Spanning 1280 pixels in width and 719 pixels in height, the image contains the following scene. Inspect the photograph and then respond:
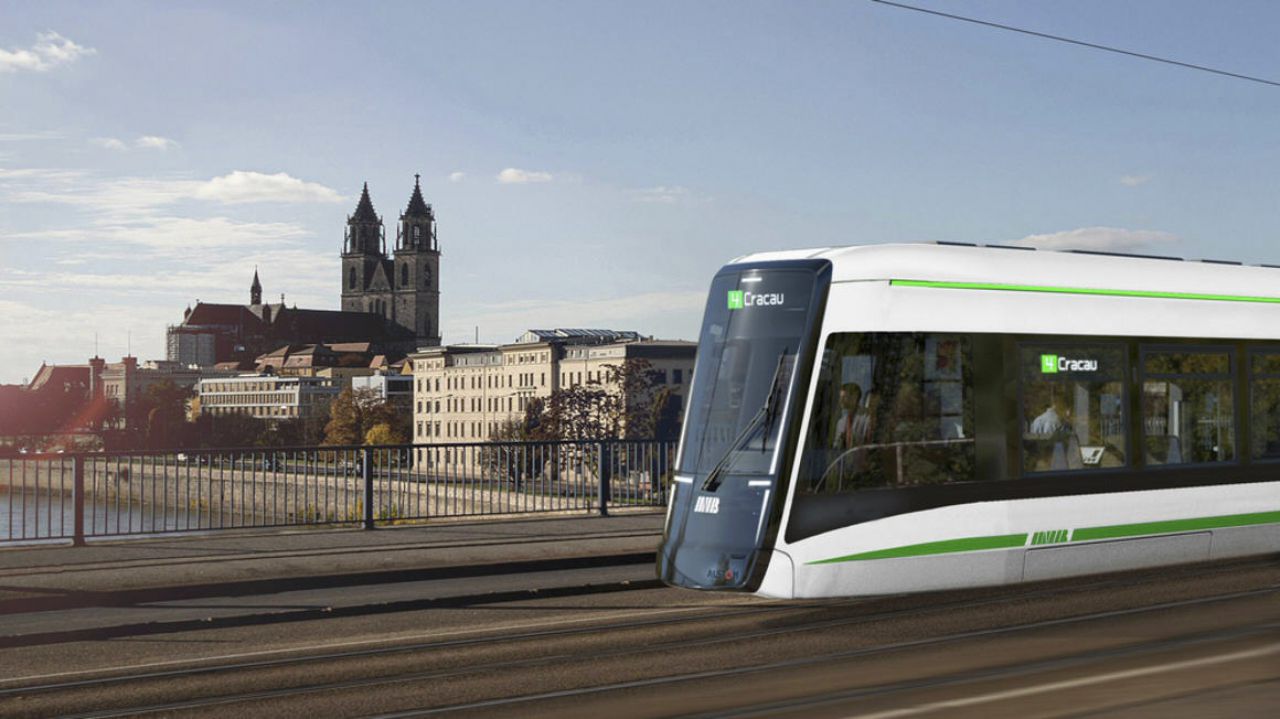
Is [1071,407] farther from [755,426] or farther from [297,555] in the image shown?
[297,555]

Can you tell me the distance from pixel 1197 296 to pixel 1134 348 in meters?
1.18

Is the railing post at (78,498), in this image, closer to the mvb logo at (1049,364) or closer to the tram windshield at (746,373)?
the tram windshield at (746,373)

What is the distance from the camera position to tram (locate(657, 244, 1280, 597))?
413 inches

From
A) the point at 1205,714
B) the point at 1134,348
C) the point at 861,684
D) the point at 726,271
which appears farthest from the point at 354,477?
the point at 1205,714

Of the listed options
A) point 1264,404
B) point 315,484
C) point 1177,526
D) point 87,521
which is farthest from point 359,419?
point 1177,526

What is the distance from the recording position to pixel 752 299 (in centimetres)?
1104

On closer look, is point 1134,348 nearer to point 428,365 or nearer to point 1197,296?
point 1197,296

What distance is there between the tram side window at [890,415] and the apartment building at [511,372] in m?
129

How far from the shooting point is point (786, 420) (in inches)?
408

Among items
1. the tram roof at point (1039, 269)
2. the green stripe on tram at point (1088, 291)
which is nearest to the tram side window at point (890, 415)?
the green stripe on tram at point (1088, 291)

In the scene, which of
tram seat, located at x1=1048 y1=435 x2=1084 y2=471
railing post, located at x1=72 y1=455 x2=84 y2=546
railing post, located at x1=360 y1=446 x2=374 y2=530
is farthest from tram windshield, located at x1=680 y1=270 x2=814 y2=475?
railing post, located at x1=72 y1=455 x2=84 y2=546

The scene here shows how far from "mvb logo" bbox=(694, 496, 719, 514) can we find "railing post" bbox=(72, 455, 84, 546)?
9056 mm

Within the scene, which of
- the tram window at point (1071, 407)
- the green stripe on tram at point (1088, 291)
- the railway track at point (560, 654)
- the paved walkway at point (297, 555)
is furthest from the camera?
the paved walkway at point (297, 555)

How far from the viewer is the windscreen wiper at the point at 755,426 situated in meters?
10.5
